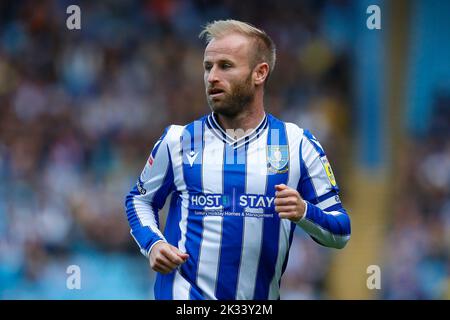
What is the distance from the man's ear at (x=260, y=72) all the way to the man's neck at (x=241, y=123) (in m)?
0.16

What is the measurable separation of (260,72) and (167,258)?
1139 mm

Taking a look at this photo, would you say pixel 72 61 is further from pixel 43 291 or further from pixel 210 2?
pixel 43 291

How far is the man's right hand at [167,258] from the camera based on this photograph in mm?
4375

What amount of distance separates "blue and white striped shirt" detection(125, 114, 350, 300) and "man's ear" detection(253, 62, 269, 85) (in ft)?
0.78

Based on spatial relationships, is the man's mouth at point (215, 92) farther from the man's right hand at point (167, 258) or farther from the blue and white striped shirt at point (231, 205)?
the man's right hand at point (167, 258)

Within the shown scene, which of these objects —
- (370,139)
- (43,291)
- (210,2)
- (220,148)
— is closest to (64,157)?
(43,291)

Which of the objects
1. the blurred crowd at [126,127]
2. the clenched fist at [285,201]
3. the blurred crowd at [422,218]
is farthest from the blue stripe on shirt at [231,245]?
the blurred crowd at [422,218]

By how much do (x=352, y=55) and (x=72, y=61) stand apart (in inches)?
136

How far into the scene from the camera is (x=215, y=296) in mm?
4668

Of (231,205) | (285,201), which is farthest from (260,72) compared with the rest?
(285,201)

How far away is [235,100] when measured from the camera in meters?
4.75
